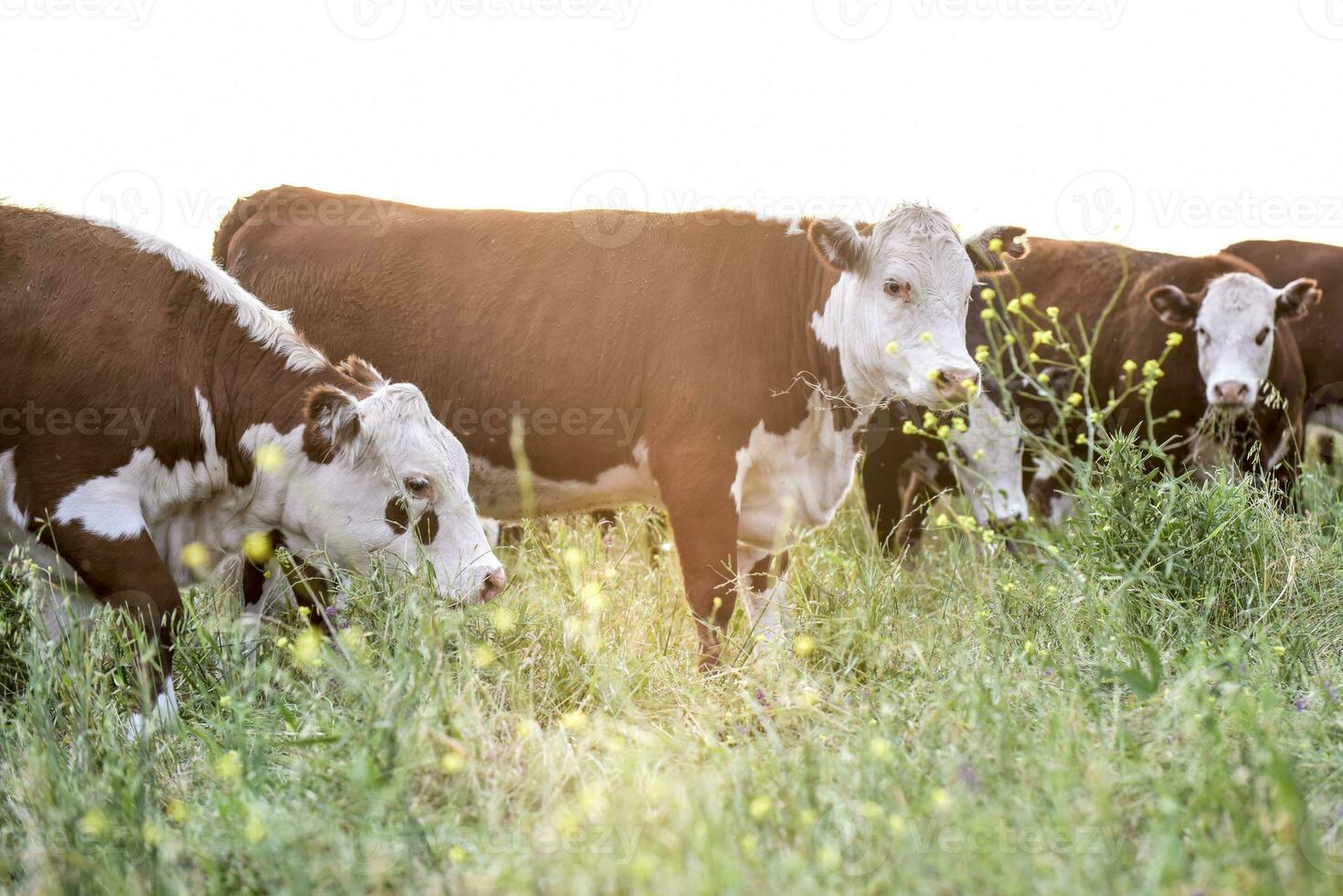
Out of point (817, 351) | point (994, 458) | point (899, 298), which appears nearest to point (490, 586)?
point (817, 351)

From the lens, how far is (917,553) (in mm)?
7680

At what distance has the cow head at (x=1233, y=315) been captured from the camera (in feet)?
25.4

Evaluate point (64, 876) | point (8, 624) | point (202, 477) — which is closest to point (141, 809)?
point (64, 876)

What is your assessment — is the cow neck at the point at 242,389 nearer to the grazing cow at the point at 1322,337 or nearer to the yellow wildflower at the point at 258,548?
the yellow wildflower at the point at 258,548

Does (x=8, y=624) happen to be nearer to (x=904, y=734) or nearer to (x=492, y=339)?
(x=492, y=339)

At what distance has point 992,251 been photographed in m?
5.58

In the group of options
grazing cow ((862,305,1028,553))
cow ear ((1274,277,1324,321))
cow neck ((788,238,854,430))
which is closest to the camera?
cow neck ((788,238,854,430))

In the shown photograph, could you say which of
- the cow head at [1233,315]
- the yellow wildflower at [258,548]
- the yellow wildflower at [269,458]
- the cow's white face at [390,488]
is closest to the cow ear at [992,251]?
the cow head at [1233,315]

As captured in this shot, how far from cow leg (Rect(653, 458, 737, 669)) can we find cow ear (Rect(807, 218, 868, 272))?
A: 1.04 metres

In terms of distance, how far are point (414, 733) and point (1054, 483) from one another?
6.82m

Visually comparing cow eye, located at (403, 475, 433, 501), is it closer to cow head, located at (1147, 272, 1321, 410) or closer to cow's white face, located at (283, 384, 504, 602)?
cow's white face, located at (283, 384, 504, 602)

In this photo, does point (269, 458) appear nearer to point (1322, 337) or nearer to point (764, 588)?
Result: point (764, 588)

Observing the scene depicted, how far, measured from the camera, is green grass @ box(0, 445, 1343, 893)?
260 cm

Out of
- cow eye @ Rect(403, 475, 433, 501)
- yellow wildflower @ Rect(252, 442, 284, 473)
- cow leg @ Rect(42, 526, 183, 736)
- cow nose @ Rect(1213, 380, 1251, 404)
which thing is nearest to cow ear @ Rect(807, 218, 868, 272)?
cow eye @ Rect(403, 475, 433, 501)
